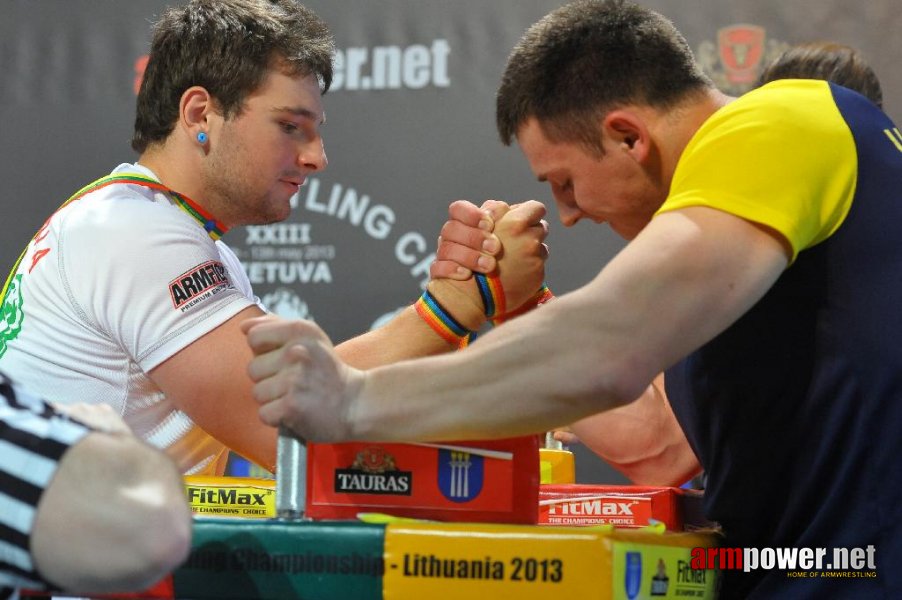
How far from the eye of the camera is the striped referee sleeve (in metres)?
0.64

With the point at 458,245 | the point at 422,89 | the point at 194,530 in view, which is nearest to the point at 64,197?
the point at 422,89

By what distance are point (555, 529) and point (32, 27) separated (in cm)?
323

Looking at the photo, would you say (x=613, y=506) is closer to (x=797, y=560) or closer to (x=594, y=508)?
(x=594, y=508)

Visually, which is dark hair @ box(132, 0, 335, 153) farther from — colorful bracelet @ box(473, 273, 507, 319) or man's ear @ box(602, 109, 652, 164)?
man's ear @ box(602, 109, 652, 164)

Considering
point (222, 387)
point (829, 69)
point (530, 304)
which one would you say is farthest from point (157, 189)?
point (829, 69)

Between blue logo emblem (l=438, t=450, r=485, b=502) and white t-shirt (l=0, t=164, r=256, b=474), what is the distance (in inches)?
22.6

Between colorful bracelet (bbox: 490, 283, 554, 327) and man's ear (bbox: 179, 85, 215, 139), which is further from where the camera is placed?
man's ear (bbox: 179, 85, 215, 139)

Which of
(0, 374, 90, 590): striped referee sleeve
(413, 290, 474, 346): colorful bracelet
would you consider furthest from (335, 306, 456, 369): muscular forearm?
(0, 374, 90, 590): striped referee sleeve

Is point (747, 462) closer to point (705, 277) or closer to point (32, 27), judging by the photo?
point (705, 277)

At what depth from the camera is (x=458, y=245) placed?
1441mm

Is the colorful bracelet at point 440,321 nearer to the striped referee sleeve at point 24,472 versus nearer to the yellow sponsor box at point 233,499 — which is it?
the yellow sponsor box at point 233,499

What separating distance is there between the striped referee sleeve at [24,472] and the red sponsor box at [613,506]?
78 centimetres

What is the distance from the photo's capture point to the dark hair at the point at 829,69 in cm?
218

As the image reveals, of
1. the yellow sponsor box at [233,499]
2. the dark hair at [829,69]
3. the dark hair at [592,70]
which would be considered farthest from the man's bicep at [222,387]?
the dark hair at [829,69]
